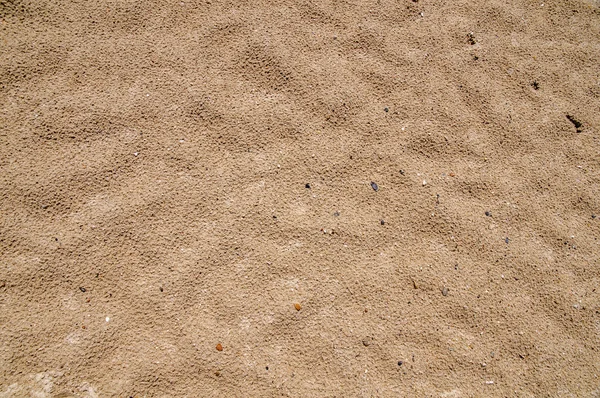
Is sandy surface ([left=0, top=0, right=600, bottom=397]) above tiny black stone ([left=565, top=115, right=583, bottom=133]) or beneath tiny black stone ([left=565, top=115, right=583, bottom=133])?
beneath

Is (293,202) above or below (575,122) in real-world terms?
below

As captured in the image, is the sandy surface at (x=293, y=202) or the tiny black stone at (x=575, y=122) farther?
the tiny black stone at (x=575, y=122)

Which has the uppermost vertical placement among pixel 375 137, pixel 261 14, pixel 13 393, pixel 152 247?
pixel 261 14

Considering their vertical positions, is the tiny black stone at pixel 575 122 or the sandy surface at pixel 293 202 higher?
the tiny black stone at pixel 575 122

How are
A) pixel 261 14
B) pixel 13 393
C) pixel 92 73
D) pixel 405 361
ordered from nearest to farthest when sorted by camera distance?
pixel 13 393 < pixel 405 361 < pixel 92 73 < pixel 261 14

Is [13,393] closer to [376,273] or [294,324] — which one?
[294,324]

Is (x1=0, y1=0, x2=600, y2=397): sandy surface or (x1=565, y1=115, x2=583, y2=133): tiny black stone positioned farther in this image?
(x1=565, y1=115, x2=583, y2=133): tiny black stone

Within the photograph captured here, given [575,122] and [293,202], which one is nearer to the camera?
[293,202]

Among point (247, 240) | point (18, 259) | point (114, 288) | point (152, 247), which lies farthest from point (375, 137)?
point (18, 259)
